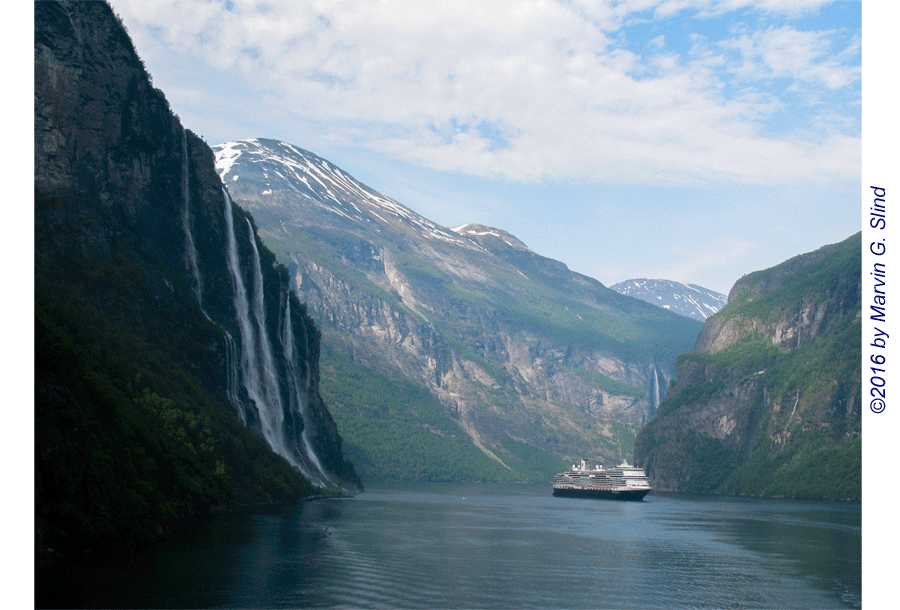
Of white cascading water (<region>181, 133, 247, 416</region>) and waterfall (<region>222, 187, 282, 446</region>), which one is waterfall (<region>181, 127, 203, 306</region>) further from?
waterfall (<region>222, 187, 282, 446</region>)

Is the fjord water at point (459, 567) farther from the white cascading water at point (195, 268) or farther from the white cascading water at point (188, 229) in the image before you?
the white cascading water at point (188, 229)

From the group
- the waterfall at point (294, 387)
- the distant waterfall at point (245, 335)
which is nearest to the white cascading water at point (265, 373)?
the distant waterfall at point (245, 335)

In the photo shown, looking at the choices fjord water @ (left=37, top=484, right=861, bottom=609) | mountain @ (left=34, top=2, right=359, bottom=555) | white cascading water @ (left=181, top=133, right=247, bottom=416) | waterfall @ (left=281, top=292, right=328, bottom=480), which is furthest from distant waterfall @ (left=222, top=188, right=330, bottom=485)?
fjord water @ (left=37, top=484, right=861, bottom=609)

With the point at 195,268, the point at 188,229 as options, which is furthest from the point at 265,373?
the point at 188,229

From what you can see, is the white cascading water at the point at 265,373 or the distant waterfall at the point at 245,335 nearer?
the distant waterfall at the point at 245,335

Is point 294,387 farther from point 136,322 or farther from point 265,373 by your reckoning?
point 136,322
